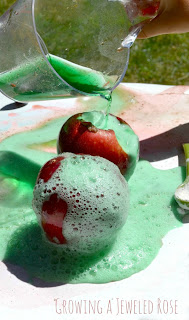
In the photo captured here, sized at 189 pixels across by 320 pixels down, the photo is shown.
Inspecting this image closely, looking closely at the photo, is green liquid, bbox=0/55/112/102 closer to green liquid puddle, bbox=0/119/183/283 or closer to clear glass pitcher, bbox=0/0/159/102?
clear glass pitcher, bbox=0/0/159/102

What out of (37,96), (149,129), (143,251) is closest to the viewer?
(143,251)

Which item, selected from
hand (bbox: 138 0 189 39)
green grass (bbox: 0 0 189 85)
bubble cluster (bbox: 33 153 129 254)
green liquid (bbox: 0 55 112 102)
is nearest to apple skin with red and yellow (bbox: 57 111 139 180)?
green liquid (bbox: 0 55 112 102)

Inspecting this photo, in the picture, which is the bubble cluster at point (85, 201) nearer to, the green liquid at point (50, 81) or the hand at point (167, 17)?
the green liquid at point (50, 81)

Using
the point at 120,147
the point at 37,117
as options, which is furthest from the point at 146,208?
the point at 37,117

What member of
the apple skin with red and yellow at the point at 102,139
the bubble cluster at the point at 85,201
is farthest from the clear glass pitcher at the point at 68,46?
the bubble cluster at the point at 85,201

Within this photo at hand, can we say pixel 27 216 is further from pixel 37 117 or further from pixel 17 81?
pixel 37 117
